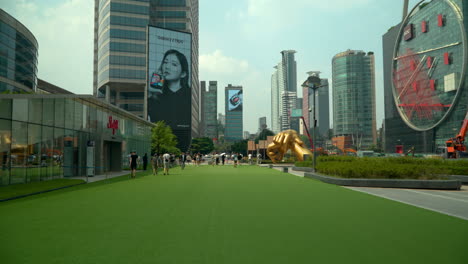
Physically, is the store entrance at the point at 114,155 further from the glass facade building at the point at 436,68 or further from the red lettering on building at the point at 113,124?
the glass facade building at the point at 436,68

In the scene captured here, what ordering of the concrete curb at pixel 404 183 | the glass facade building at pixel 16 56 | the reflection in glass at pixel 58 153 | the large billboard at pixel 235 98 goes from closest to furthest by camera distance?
the concrete curb at pixel 404 183 → the reflection in glass at pixel 58 153 → the glass facade building at pixel 16 56 → the large billboard at pixel 235 98

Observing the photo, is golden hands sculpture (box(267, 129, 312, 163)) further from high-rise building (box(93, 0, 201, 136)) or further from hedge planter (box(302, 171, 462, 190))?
high-rise building (box(93, 0, 201, 136))

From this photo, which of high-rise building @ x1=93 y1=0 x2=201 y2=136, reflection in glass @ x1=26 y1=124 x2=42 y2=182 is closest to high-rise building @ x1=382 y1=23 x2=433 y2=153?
high-rise building @ x1=93 y1=0 x2=201 y2=136

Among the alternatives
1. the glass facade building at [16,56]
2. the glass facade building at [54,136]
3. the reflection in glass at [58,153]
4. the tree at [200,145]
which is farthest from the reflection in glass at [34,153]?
the tree at [200,145]

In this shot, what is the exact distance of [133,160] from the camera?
2280 cm

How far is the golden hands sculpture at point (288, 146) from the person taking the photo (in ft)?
127

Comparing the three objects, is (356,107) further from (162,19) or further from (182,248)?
(182,248)

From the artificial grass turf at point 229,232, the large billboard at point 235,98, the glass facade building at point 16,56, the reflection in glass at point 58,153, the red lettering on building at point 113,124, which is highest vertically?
the large billboard at point 235,98

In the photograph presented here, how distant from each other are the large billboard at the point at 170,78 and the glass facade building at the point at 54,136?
4639cm

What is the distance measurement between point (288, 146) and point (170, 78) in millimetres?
46145

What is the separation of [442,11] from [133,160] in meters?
78.6

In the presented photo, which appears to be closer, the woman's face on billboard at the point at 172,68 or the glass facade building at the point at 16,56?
the glass facade building at the point at 16,56

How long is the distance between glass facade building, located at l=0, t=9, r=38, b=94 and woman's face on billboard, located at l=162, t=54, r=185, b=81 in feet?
92.1

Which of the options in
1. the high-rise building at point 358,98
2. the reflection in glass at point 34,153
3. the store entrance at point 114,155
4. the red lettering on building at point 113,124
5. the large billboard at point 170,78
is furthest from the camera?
the high-rise building at point 358,98
